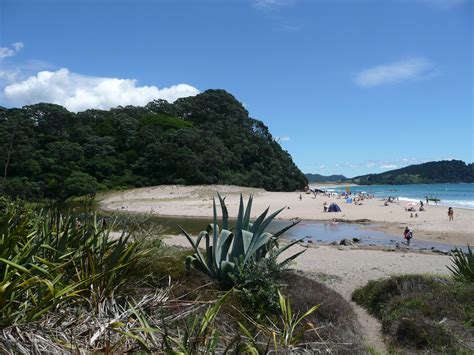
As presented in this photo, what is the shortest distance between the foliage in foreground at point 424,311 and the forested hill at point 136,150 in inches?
1476

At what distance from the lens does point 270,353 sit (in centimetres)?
305

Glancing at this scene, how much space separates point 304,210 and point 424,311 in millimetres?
32566

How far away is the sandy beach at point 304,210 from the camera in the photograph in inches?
997

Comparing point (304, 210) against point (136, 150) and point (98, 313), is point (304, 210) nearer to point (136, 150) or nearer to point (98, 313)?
point (136, 150)

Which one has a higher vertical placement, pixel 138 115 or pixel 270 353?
pixel 138 115

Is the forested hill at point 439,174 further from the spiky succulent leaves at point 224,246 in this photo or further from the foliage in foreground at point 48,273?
the foliage in foreground at point 48,273

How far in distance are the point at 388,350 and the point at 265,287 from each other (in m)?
1.60

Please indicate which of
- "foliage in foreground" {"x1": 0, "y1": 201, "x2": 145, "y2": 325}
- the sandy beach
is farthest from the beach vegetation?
the sandy beach

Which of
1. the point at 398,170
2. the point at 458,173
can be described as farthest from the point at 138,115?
the point at 398,170

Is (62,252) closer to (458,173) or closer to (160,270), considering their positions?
(160,270)

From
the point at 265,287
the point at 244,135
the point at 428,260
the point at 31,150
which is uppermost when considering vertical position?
the point at 244,135

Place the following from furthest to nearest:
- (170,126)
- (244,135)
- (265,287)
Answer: (244,135) < (170,126) < (265,287)

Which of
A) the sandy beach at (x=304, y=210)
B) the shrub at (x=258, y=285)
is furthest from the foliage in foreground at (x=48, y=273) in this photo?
the sandy beach at (x=304, y=210)

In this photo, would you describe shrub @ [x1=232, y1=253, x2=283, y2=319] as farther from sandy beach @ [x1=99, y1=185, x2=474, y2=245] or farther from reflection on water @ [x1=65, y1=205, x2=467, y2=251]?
reflection on water @ [x1=65, y1=205, x2=467, y2=251]
